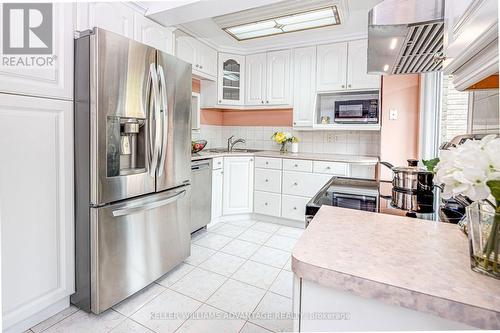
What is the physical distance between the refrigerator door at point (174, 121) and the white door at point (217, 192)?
91cm

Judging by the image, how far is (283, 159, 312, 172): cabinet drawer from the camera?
3.15 metres

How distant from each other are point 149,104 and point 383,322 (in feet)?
5.78

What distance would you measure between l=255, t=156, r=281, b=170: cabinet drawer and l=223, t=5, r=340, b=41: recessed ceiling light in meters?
1.45

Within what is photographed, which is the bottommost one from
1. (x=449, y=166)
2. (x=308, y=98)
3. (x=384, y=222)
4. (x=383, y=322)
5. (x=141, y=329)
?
(x=141, y=329)

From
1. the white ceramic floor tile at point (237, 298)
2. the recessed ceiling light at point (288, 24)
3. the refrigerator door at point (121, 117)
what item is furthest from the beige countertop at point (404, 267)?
the recessed ceiling light at point (288, 24)

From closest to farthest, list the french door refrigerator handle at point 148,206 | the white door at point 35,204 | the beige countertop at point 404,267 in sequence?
the beige countertop at point 404,267
the white door at point 35,204
the french door refrigerator handle at point 148,206

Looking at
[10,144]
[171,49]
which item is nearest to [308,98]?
[171,49]

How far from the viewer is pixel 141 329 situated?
157 cm

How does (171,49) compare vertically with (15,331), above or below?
above

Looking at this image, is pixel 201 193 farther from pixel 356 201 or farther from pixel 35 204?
pixel 356 201

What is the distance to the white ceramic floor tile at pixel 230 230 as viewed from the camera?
10.1ft

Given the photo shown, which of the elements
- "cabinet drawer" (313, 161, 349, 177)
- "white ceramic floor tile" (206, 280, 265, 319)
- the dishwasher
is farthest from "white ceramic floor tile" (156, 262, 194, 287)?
"cabinet drawer" (313, 161, 349, 177)

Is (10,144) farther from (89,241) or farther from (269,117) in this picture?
(269,117)

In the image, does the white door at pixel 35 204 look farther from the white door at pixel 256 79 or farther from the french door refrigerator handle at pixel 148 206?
the white door at pixel 256 79
